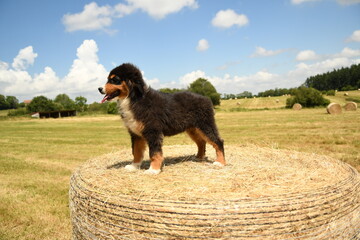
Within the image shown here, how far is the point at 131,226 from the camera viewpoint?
2311 mm

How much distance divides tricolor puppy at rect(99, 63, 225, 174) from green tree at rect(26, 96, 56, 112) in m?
63.5

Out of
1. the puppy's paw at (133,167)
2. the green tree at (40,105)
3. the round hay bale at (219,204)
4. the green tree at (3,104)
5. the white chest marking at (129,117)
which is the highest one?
the green tree at (3,104)

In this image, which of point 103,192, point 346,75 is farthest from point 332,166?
point 346,75

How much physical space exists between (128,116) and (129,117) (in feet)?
0.06

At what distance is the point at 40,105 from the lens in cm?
6056

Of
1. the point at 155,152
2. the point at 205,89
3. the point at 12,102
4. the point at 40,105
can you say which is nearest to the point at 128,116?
the point at 155,152

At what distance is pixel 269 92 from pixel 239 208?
86.3 m

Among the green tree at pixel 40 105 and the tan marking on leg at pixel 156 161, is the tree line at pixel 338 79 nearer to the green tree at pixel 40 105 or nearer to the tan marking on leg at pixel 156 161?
the green tree at pixel 40 105

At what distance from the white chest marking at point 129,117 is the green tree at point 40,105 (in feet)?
208

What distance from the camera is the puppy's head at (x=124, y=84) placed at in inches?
127

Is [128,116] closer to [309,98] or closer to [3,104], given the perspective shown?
[309,98]

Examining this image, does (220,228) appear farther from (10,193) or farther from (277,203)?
(10,193)

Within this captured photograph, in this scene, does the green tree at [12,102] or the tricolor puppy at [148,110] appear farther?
the green tree at [12,102]

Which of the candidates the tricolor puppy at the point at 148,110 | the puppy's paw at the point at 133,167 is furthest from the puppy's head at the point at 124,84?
the puppy's paw at the point at 133,167
